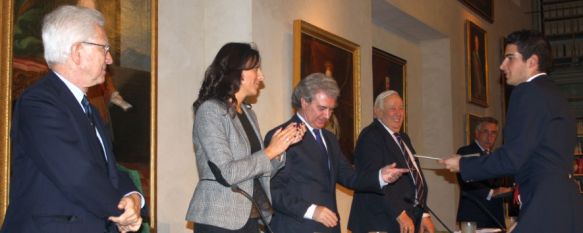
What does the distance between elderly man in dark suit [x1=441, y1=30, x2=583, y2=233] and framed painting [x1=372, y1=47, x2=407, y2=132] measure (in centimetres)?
480

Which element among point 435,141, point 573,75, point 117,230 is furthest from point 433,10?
point 117,230

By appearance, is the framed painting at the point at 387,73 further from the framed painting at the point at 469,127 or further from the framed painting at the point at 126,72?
the framed painting at the point at 126,72

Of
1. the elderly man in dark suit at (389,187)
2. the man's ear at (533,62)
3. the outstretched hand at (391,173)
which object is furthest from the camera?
the elderly man in dark suit at (389,187)

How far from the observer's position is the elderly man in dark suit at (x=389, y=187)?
175 inches

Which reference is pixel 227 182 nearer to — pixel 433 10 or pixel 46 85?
pixel 46 85

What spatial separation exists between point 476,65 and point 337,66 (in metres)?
4.56

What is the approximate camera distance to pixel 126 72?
14.2 ft

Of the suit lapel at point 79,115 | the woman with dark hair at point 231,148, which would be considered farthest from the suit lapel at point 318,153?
the suit lapel at point 79,115

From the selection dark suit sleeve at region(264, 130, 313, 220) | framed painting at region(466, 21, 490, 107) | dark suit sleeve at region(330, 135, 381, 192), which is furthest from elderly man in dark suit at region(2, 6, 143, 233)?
framed painting at region(466, 21, 490, 107)

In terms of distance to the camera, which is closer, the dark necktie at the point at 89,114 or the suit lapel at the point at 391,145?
the dark necktie at the point at 89,114

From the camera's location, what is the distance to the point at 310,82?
4.06 meters

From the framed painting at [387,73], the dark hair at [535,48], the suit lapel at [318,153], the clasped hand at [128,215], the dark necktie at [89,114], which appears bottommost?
the clasped hand at [128,215]

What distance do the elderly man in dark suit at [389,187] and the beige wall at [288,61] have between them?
88 centimetres

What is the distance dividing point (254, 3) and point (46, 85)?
291 cm
